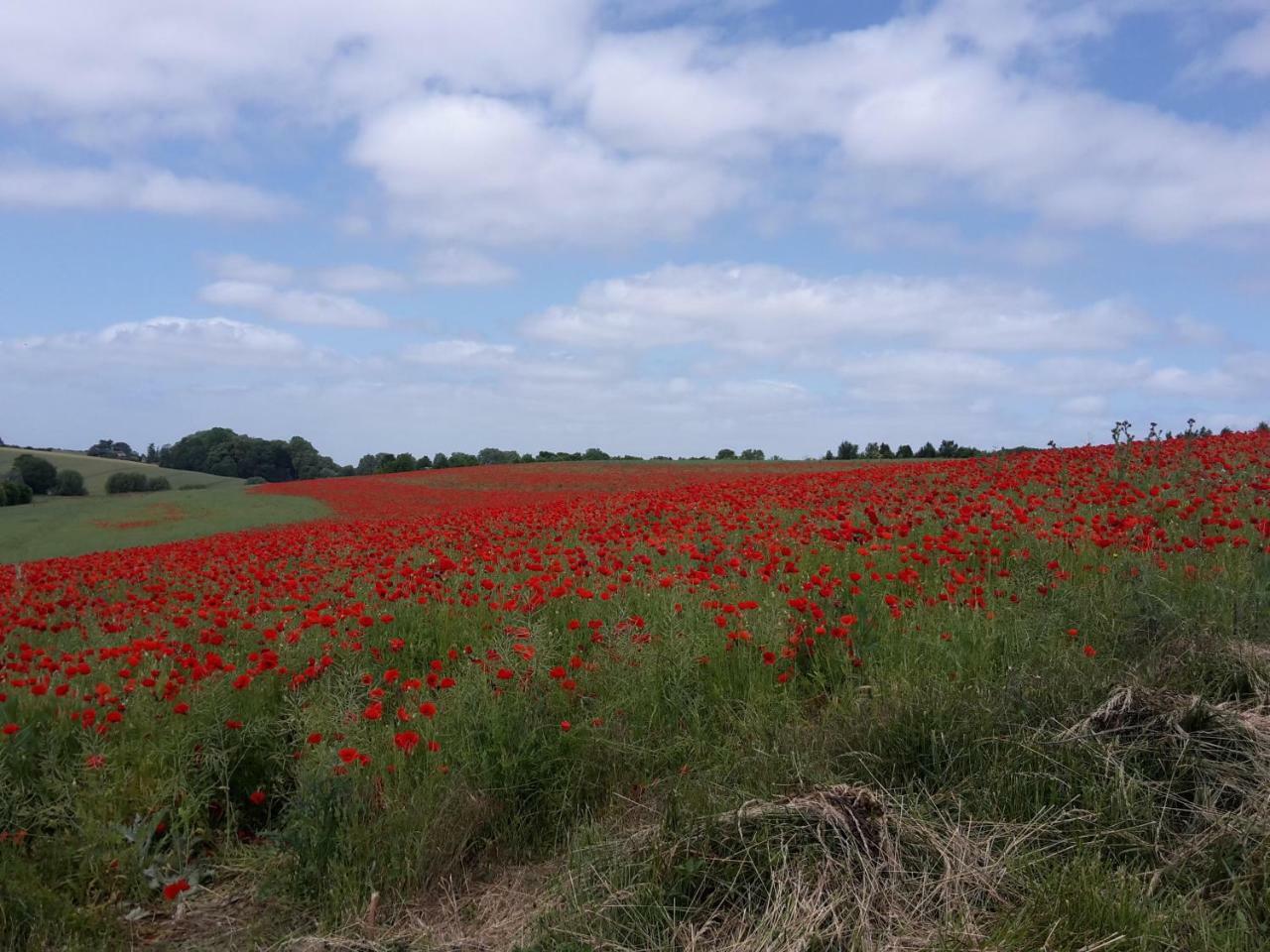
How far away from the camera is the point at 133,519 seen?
27.0 metres

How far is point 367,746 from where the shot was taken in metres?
4.47

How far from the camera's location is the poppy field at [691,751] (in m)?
2.99

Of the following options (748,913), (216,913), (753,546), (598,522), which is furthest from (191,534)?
(748,913)

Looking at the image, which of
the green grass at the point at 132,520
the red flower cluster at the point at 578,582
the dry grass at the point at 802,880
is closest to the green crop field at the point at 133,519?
the green grass at the point at 132,520

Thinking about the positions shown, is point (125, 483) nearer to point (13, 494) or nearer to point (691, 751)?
point (13, 494)

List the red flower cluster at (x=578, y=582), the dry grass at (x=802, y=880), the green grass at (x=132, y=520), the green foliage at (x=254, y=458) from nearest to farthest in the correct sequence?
the dry grass at (x=802, y=880) < the red flower cluster at (x=578, y=582) < the green grass at (x=132, y=520) < the green foliage at (x=254, y=458)

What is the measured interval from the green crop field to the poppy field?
1649 cm

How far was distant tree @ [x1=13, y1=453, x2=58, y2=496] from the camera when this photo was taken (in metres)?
49.4

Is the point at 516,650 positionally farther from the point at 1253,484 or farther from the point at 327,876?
the point at 1253,484

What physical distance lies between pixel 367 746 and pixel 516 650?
3.14 feet

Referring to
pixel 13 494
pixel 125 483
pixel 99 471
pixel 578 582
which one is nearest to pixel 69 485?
pixel 125 483

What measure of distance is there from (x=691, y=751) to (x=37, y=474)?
185 feet

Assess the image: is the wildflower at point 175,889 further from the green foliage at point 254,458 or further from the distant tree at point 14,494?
the green foliage at point 254,458

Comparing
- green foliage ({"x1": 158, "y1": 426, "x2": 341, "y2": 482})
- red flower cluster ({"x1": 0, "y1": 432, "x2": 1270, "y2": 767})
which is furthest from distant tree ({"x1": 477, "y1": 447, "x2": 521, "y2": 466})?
red flower cluster ({"x1": 0, "y1": 432, "x2": 1270, "y2": 767})
